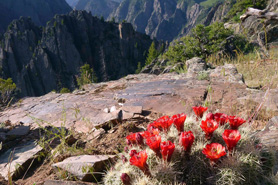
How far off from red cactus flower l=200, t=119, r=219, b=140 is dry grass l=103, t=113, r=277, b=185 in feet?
0.33

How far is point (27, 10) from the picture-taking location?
135 m

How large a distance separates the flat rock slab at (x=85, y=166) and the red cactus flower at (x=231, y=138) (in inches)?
48.1

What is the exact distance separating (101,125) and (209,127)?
6.24 feet

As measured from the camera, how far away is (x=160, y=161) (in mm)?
1605

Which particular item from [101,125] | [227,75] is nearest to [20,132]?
[101,125]

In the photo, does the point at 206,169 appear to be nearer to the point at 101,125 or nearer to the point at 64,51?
the point at 101,125

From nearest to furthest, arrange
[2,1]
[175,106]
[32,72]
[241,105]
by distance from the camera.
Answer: [241,105] → [175,106] → [32,72] → [2,1]

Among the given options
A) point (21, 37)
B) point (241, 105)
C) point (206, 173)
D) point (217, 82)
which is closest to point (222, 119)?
point (206, 173)

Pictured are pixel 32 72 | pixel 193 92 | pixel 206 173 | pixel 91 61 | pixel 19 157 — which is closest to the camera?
pixel 206 173

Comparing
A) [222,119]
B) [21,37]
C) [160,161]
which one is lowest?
[160,161]

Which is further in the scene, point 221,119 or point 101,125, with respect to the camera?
point 101,125

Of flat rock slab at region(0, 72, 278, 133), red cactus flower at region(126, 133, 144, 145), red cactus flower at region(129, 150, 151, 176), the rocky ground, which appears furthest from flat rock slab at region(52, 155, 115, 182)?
flat rock slab at region(0, 72, 278, 133)

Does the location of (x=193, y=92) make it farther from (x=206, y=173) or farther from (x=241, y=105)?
(x=206, y=173)

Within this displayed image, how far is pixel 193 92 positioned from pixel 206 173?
292cm
